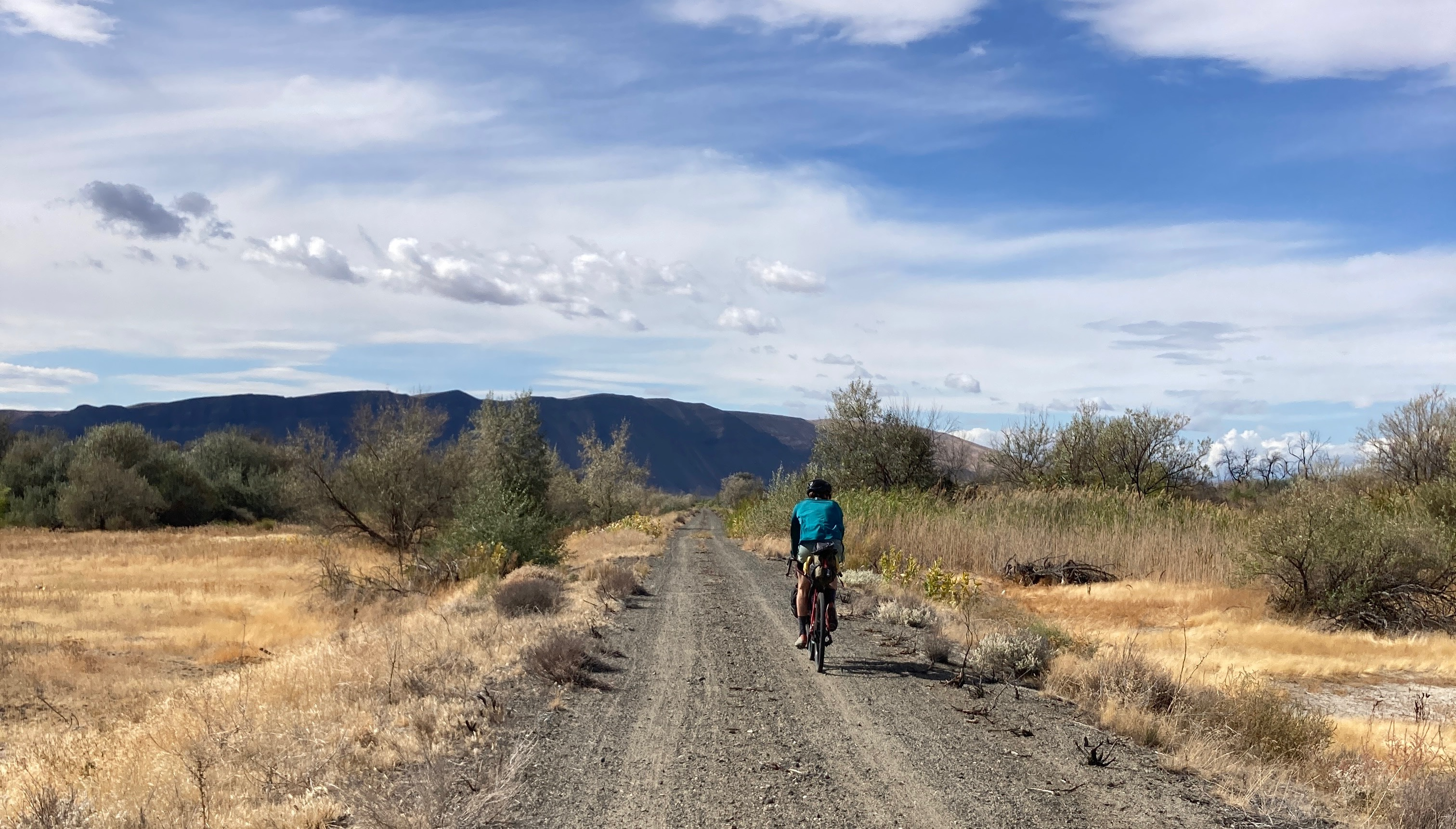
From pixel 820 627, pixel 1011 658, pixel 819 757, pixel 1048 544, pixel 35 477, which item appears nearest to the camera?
pixel 819 757

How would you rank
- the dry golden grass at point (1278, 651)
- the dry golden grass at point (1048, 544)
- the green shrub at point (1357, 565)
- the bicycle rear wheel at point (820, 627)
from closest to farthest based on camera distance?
the dry golden grass at point (1278, 651) → the bicycle rear wheel at point (820, 627) → the green shrub at point (1357, 565) → the dry golden grass at point (1048, 544)

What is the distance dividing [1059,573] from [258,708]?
691 inches

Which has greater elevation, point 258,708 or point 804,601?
point 804,601

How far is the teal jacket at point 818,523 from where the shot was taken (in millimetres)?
9953

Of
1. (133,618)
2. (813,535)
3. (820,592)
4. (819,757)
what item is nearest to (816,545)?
(813,535)

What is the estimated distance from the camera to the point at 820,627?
379 inches

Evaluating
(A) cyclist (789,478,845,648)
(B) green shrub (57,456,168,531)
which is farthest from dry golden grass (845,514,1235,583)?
(B) green shrub (57,456,168,531)

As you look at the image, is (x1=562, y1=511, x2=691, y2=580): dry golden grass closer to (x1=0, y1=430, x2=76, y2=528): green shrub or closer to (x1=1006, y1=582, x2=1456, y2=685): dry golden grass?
(x1=1006, y1=582, x2=1456, y2=685): dry golden grass

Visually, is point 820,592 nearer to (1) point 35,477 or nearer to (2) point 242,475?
(1) point 35,477

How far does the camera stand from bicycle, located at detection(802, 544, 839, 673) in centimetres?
962

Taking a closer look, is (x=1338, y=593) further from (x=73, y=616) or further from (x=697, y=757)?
(x=73, y=616)

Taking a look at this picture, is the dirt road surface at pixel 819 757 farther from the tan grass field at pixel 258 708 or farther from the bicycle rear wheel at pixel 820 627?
the tan grass field at pixel 258 708

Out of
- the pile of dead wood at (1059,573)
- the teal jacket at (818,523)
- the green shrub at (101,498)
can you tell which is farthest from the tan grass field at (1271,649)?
the green shrub at (101,498)

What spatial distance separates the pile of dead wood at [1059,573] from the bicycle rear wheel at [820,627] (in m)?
12.1
